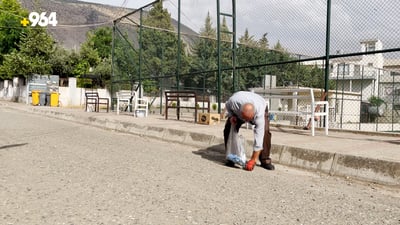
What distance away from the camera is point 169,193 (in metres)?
4.28

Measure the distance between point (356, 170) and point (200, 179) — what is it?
2.14 meters

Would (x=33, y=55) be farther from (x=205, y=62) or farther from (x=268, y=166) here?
(x=268, y=166)

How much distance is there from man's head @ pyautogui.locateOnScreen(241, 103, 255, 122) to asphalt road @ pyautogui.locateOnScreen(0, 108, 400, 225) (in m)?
0.78

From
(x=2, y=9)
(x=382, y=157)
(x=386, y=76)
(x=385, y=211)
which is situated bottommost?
(x=385, y=211)

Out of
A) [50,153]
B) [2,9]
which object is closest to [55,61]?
[2,9]

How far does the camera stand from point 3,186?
4.42m

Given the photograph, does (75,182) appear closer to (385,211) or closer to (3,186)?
(3,186)

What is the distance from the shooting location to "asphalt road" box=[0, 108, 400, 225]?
3.49 meters

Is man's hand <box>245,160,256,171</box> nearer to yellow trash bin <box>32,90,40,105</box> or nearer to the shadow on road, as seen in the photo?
the shadow on road

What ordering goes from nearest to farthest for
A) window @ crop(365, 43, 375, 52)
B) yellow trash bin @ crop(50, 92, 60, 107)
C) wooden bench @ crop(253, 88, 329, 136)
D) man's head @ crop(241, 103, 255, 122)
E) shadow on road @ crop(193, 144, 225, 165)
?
man's head @ crop(241, 103, 255, 122)
shadow on road @ crop(193, 144, 225, 165)
wooden bench @ crop(253, 88, 329, 136)
window @ crop(365, 43, 375, 52)
yellow trash bin @ crop(50, 92, 60, 107)

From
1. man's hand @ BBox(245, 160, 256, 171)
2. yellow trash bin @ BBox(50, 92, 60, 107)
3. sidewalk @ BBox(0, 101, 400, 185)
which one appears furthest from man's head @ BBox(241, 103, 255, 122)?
yellow trash bin @ BBox(50, 92, 60, 107)

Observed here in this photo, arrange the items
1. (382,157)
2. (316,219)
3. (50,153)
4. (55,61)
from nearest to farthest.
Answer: (316,219) → (382,157) → (50,153) → (55,61)

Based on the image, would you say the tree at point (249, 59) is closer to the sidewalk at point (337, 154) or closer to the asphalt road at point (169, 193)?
the sidewalk at point (337, 154)

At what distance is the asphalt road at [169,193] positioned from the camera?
11.5 ft
